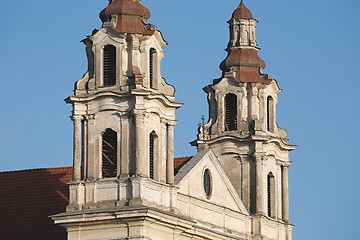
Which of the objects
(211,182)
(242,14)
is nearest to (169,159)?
(211,182)

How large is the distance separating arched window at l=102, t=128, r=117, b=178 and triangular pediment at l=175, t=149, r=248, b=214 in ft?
11.0

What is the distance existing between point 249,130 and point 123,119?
10.3 meters

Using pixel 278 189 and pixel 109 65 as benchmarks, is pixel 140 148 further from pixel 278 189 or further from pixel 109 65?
pixel 278 189

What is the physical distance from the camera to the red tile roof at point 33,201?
7119 centimetres

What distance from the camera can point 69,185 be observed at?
67.1 meters

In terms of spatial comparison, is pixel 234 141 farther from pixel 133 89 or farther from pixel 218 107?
pixel 133 89

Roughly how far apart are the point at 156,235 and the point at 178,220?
4.20 feet

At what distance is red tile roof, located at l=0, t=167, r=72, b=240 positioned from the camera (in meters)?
71.2

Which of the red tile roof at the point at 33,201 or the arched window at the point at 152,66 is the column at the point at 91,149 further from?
the red tile roof at the point at 33,201

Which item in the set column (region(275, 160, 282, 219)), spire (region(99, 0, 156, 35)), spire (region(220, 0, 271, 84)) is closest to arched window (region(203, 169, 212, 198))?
column (region(275, 160, 282, 219))

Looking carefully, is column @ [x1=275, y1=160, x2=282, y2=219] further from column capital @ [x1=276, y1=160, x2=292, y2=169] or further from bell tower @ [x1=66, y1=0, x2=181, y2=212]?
bell tower @ [x1=66, y1=0, x2=181, y2=212]

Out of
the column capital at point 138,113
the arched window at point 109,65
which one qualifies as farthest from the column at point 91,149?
the column capital at point 138,113

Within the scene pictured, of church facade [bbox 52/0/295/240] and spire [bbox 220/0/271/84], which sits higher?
spire [bbox 220/0/271/84]

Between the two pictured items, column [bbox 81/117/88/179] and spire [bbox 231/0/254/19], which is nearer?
column [bbox 81/117/88/179]
